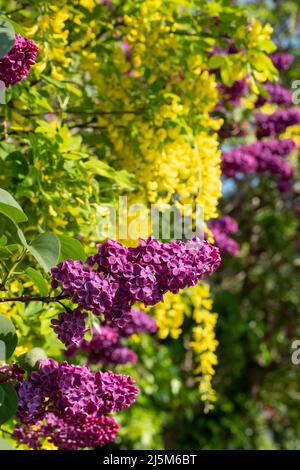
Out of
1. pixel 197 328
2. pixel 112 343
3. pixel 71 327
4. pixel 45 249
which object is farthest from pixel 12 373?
pixel 112 343

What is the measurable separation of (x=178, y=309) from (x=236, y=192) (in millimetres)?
2662

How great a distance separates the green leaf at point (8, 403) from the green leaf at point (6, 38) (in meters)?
0.64

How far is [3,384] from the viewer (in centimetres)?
146

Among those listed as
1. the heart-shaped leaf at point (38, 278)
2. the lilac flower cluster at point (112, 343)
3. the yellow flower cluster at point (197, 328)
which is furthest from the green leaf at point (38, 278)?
the lilac flower cluster at point (112, 343)

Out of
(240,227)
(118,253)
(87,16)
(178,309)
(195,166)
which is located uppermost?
(240,227)

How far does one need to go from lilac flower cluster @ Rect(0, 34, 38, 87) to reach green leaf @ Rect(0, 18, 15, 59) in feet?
0.24

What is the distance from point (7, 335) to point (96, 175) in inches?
36.1

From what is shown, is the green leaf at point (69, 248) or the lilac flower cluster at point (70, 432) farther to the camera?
the lilac flower cluster at point (70, 432)

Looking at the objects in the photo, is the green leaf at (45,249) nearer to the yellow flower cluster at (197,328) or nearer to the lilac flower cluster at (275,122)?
the yellow flower cluster at (197,328)

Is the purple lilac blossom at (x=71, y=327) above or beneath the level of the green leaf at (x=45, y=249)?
beneath

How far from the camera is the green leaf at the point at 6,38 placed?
4.90 feet

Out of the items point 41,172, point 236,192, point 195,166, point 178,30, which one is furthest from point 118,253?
point 236,192
